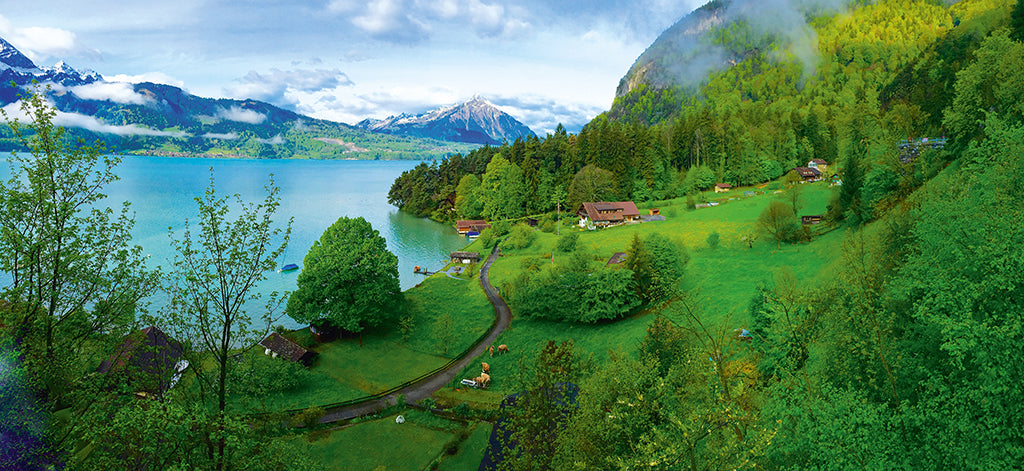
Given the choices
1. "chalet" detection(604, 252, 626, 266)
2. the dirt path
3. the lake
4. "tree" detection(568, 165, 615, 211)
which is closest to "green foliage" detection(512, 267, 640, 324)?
the dirt path

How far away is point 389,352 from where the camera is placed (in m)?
33.4

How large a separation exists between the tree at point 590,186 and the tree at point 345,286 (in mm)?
44237

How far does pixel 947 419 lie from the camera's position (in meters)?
9.20

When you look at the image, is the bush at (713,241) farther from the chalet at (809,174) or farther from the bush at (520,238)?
the chalet at (809,174)

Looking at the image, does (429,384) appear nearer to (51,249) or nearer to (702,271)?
(51,249)

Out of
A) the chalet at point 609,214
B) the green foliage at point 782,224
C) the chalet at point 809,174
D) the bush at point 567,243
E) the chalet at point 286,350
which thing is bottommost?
the chalet at point 286,350

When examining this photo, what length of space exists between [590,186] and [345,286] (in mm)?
49473

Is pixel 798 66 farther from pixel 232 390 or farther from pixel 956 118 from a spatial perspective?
pixel 232 390

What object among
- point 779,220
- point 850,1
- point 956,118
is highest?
point 850,1

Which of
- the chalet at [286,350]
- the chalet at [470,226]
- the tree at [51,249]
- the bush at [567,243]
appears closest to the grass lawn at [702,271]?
the bush at [567,243]

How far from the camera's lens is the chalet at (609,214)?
6575cm

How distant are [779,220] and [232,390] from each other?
43.9 m

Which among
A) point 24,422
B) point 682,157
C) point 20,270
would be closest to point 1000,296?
point 24,422

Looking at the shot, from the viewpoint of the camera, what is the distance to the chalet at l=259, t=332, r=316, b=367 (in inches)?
1183
